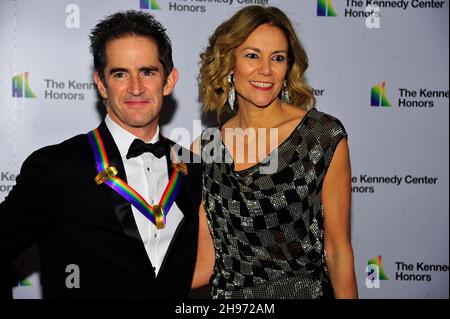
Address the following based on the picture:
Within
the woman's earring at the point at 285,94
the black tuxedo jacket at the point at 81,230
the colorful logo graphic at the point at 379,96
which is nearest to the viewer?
the black tuxedo jacket at the point at 81,230

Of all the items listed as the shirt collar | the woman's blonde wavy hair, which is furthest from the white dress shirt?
the woman's blonde wavy hair

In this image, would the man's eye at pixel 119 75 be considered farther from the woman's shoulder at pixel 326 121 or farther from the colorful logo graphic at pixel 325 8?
the colorful logo graphic at pixel 325 8

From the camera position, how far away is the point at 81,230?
218cm

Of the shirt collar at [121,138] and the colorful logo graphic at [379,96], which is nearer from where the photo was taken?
the shirt collar at [121,138]

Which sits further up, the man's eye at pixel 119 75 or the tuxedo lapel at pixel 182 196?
the man's eye at pixel 119 75

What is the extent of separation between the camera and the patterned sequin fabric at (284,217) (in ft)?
7.79

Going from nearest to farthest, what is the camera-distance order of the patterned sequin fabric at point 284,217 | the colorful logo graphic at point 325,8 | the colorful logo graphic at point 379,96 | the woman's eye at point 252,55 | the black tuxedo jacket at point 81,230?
1. the black tuxedo jacket at point 81,230
2. the patterned sequin fabric at point 284,217
3. the woman's eye at point 252,55
4. the colorful logo graphic at point 325,8
5. the colorful logo graphic at point 379,96

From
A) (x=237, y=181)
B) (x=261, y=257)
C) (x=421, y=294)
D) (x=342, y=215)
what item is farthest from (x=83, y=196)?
(x=421, y=294)

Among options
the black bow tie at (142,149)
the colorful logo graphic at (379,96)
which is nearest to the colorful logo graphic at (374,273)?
the colorful logo graphic at (379,96)

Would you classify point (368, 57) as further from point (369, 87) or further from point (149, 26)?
point (149, 26)

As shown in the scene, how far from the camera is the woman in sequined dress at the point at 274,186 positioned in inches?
93.8

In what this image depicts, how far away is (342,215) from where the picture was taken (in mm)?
2404

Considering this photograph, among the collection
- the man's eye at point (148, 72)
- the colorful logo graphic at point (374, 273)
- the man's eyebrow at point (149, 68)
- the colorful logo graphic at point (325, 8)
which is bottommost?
the colorful logo graphic at point (374, 273)

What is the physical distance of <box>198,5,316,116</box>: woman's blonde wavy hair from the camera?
2.47m
